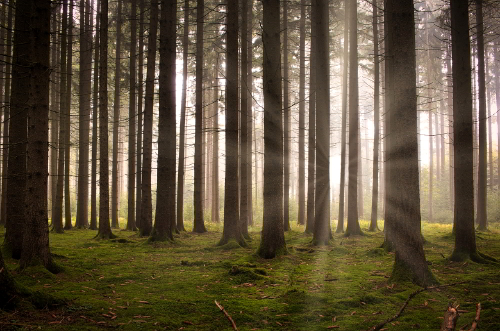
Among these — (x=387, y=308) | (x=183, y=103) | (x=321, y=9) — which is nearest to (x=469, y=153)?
(x=387, y=308)

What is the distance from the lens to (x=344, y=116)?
1717cm

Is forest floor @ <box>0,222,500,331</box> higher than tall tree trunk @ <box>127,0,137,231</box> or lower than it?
lower

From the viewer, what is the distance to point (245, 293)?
20.1 ft

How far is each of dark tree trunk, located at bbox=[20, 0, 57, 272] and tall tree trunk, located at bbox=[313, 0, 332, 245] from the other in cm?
844

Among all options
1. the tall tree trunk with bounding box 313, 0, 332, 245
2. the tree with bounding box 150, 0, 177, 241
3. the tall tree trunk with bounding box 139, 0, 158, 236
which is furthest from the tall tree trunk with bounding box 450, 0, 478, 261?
the tall tree trunk with bounding box 139, 0, 158, 236

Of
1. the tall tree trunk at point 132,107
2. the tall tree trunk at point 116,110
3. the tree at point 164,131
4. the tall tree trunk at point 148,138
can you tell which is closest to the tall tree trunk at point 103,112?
the tall tree trunk at point 148,138

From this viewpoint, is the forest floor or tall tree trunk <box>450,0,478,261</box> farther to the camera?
tall tree trunk <box>450,0,478,261</box>

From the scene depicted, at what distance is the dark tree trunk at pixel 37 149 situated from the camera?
6.46 m

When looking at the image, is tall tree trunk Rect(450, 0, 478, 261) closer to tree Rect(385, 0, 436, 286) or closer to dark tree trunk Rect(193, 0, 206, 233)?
tree Rect(385, 0, 436, 286)

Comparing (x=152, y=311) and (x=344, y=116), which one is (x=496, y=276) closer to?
(x=152, y=311)

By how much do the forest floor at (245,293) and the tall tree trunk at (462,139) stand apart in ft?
2.34

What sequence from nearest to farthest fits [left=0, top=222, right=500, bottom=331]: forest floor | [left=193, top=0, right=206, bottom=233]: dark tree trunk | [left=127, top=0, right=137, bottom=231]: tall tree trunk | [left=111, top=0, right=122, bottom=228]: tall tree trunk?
[left=0, top=222, right=500, bottom=331]: forest floor < [left=193, top=0, right=206, bottom=233]: dark tree trunk < [left=127, top=0, right=137, bottom=231]: tall tree trunk < [left=111, top=0, right=122, bottom=228]: tall tree trunk

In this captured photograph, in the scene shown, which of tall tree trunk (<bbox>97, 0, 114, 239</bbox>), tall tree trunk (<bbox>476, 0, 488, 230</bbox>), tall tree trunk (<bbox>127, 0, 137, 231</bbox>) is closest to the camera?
tall tree trunk (<bbox>97, 0, 114, 239</bbox>)

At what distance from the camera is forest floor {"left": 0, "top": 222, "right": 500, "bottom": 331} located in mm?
4551
